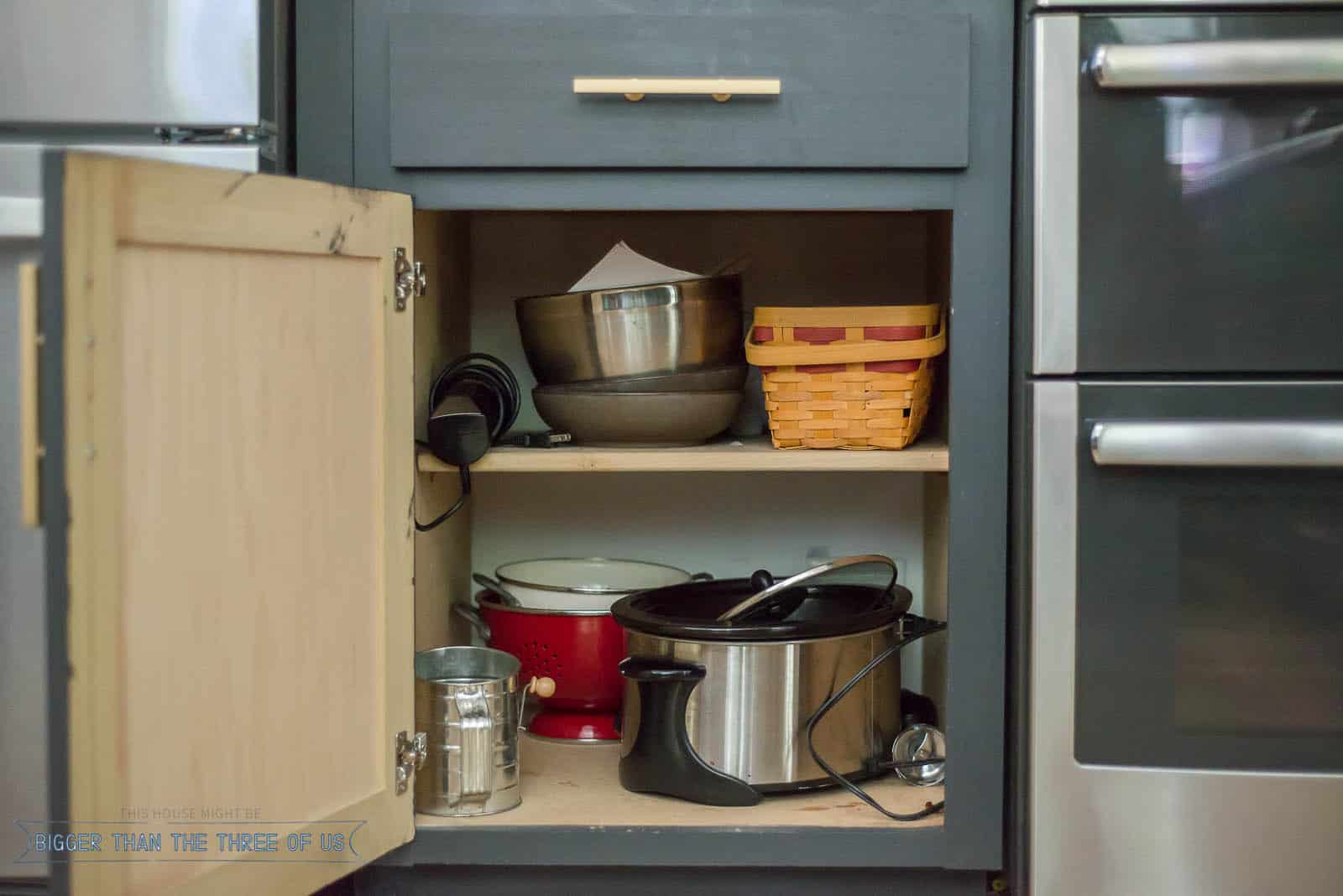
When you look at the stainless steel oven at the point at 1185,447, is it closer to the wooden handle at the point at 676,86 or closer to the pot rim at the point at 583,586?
the wooden handle at the point at 676,86

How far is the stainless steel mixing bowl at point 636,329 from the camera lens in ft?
4.33

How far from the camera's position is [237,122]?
1061 millimetres

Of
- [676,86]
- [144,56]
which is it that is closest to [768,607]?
[676,86]

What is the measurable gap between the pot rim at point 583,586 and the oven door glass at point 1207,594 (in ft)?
1.91

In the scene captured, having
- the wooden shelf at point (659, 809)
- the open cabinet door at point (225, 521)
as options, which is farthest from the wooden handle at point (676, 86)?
the wooden shelf at point (659, 809)

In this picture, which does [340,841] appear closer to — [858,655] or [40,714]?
[40,714]

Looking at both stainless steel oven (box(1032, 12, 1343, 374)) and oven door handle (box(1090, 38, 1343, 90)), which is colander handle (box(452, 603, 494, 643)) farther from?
oven door handle (box(1090, 38, 1343, 90))

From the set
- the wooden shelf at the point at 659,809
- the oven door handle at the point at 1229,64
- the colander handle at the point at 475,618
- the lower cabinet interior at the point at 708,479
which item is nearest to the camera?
the oven door handle at the point at 1229,64

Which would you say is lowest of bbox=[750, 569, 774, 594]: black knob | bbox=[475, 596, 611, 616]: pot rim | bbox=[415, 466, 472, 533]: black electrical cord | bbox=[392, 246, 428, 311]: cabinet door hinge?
bbox=[475, 596, 611, 616]: pot rim

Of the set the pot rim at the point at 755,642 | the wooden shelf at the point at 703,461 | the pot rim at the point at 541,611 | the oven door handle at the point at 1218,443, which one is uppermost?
the oven door handle at the point at 1218,443

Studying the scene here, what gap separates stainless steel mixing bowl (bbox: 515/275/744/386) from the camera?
1.32 m

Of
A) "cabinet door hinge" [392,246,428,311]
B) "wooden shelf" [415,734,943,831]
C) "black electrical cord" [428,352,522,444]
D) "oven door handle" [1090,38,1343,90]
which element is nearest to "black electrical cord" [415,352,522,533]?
"black electrical cord" [428,352,522,444]

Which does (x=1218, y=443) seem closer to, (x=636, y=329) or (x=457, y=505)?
(x=636, y=329)

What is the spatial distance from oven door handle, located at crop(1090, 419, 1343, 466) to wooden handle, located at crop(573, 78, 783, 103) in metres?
0.45
